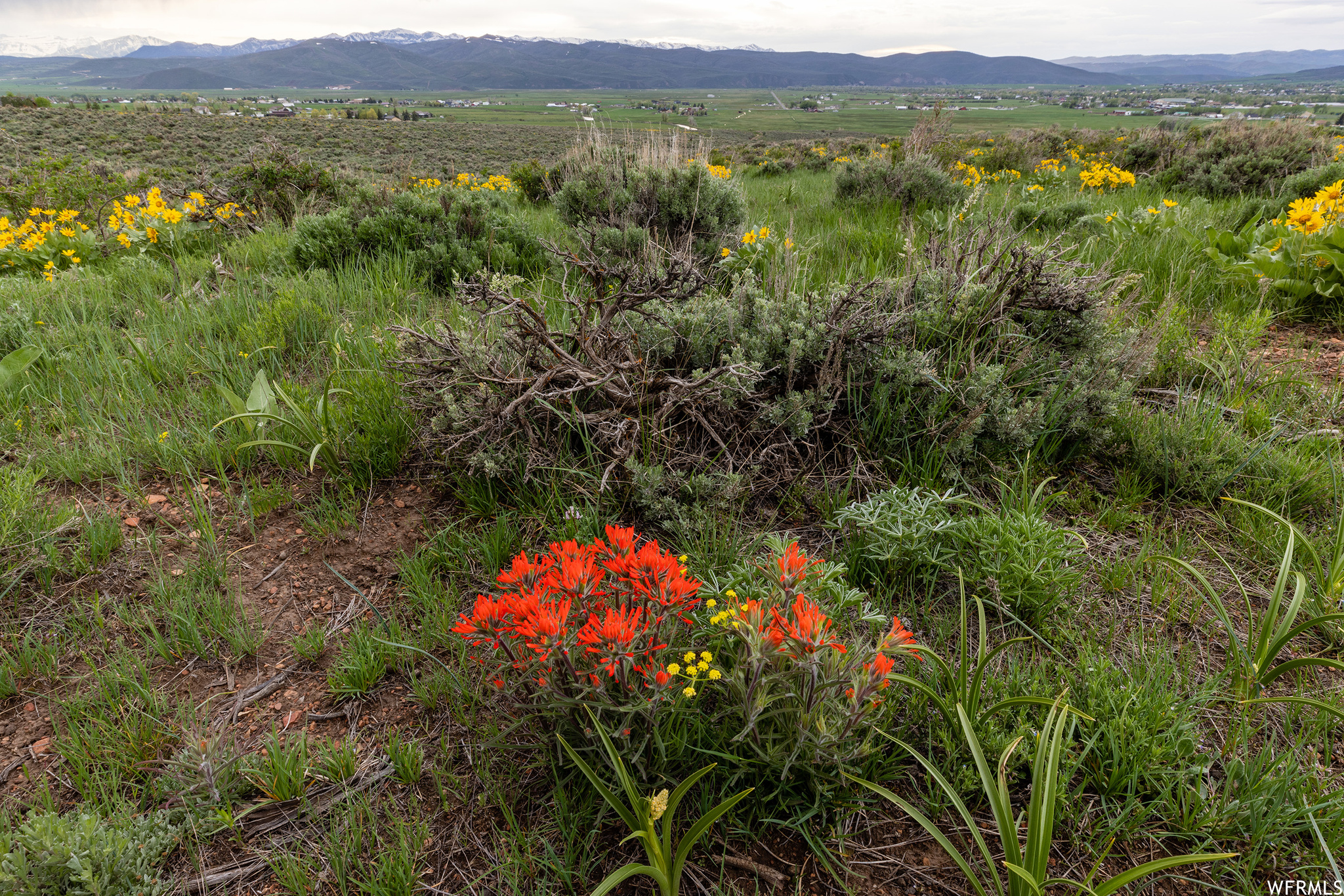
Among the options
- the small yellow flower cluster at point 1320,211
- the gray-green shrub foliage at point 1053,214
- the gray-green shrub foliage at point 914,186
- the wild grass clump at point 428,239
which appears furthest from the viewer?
the gray-green shrub foliage at point 914,186

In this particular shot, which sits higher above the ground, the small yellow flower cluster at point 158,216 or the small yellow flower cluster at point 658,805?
the small yellow flower cluster at point 158,216

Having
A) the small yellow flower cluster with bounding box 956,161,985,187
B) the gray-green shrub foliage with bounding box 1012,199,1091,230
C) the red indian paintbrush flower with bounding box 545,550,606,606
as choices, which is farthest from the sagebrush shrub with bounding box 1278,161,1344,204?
the red indian paintbrush flower with bounding box 545,550,606,606

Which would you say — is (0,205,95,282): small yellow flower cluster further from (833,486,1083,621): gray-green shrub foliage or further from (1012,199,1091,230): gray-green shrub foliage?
(1012,199,1091,230): gray-green shrub foliage

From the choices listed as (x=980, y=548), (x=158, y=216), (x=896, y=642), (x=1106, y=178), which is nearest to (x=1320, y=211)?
(x=980, y=548)

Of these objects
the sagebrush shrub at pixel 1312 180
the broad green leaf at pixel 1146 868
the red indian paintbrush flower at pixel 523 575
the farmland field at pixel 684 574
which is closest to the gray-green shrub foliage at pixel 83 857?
the farmland field at pixel 684 574

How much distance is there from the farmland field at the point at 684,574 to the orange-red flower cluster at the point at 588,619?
0.01m

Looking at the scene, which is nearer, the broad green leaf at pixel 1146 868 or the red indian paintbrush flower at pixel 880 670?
the broad green leaf at pixel 1146 868

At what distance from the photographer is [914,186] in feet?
21.0

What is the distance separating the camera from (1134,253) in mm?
4496

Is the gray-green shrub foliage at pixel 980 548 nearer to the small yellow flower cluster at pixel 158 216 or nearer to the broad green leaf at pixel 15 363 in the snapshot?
the broad green leaf at pixel 15 363

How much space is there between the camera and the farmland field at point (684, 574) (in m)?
1.35

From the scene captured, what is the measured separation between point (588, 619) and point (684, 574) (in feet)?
0.88

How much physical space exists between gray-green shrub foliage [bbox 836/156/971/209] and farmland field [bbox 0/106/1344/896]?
2129 millimetres

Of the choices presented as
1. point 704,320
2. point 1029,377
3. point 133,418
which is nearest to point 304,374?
point 133,418
